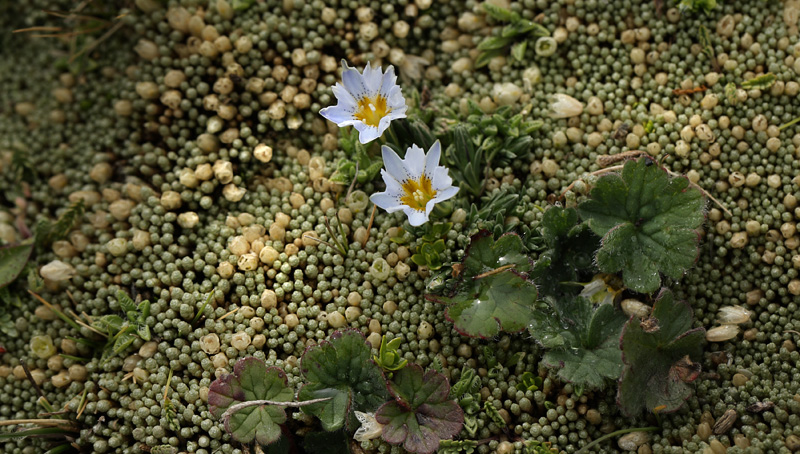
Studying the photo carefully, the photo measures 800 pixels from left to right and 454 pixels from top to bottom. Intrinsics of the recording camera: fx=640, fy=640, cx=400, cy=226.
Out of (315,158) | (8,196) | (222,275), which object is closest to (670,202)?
(315,158)

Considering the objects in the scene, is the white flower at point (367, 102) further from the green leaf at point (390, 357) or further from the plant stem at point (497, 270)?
the green leaf at point (390, 357)

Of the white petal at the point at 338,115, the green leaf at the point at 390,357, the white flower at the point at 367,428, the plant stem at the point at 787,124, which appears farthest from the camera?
the plant stem at the point at 787,124

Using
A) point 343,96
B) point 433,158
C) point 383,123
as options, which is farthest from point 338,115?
point 433,158

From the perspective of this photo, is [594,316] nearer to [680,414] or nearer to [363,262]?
[680,414]

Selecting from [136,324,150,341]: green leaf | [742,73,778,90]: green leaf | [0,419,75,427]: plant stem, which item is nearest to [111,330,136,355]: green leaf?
[136,324,150,341]: green leaf

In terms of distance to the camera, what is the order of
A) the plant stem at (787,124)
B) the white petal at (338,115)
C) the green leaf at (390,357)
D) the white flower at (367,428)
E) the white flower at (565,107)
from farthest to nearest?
1. the white flower at (565,107)
2. the plant stem at (787,124)
3. the white petal at (338,115)
4. the green leaf at (390,357)
5. the white flower at (367,428)

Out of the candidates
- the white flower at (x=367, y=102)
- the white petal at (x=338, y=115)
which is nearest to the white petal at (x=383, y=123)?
the white flower at (x=367, y=102)
